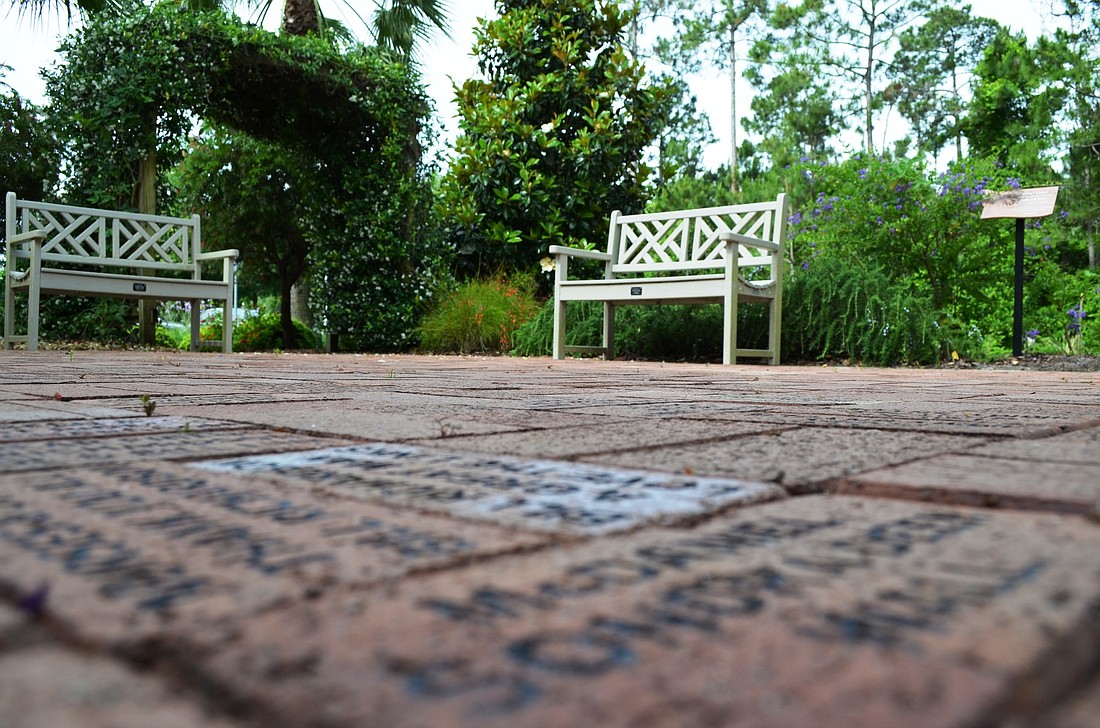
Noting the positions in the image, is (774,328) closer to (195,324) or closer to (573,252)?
(573,252)

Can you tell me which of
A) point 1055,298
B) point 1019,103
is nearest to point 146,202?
point 1055,298

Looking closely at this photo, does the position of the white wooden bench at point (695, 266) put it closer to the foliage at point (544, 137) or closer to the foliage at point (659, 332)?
the foliage at point (659, 332)

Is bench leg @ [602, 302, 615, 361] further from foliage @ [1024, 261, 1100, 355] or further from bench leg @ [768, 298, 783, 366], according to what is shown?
foliage @ [1024, 261, 1100, 355]

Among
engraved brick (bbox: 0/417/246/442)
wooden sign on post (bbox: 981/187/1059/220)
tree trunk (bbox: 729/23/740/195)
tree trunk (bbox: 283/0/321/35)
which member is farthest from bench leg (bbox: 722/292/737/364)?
tree trunk (bbox: 729/23/740/195)

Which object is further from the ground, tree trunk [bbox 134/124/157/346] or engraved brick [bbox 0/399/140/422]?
tree trunk [bbox 134/124/157/346]

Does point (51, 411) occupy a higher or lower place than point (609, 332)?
lower

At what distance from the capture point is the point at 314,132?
9727mm

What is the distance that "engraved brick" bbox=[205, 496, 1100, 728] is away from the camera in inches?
13.9

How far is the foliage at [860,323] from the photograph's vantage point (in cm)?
619

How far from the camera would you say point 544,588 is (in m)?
0.50

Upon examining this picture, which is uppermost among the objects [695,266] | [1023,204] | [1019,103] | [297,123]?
[1019,103]

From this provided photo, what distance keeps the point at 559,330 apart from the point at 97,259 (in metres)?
3.89

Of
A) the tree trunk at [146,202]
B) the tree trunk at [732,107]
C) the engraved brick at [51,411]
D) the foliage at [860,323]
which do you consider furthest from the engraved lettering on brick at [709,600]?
the tree trunk at [732,107]

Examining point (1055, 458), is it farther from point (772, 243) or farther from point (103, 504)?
point (772, 243)
